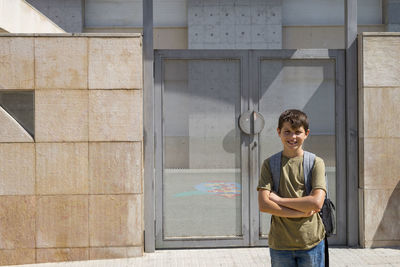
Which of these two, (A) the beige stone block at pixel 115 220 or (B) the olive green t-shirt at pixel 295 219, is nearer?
(B) the olive green t-shirt at pixel 295 219

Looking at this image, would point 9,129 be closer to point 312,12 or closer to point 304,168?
point 304,168

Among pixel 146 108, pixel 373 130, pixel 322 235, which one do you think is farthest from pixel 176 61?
pixel 322 235

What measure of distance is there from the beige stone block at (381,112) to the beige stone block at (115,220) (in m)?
3.26

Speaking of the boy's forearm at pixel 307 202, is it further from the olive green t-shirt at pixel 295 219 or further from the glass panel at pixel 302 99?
the glass panel at pixel 302 99

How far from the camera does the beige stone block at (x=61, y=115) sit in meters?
5.67

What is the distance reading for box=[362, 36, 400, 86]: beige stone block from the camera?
6.06 m

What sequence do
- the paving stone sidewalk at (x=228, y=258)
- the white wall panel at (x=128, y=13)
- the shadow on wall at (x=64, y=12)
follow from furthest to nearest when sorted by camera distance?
the white wall panel at (x=128, y=13) → the shadow on wall at (x=64, y=12) → the paving stone sidewalk at (x=228, y=258)

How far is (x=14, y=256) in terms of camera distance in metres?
5.64

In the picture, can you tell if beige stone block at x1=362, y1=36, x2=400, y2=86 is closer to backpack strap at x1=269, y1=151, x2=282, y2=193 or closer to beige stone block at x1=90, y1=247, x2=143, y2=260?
backpack strap at x1=269, y1=151, x2=282, y2=193

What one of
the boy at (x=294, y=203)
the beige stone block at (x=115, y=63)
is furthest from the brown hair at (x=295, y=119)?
the beige stone block at (x=115, y=63)

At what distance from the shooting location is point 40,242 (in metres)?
5.67

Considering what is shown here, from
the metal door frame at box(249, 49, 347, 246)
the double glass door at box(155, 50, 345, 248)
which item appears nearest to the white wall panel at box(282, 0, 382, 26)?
the metal door frame at box(249, 49, 347, 246)

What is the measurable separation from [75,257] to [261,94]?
3329 millimetres

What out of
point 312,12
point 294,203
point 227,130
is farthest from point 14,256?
point 312,12
